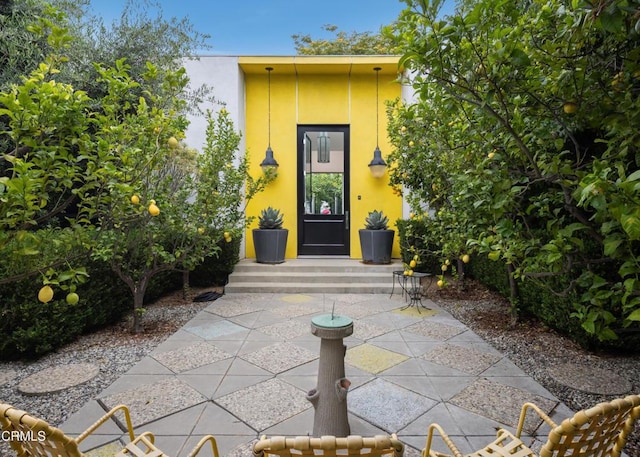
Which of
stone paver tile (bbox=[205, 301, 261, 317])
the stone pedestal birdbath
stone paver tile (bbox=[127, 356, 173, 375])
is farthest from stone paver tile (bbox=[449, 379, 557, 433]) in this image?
stone paver tile (bbox=[205, 301, 261, 317])

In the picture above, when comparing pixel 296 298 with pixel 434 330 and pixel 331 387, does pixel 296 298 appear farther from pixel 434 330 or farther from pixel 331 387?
pixel 331 387

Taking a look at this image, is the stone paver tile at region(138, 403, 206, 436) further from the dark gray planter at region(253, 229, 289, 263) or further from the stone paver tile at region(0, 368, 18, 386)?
the dark gray planter at region(253, 229, 289, 263)

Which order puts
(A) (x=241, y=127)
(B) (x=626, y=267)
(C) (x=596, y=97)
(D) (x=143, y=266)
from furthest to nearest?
1. (A) (x=241, y=127)
2. (D) (x=143, y=266)
3. (C) (x=596, y=97)
4. (B) (x=626, y=267)

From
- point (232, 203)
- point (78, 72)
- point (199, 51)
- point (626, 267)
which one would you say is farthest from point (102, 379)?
point (199, 51)

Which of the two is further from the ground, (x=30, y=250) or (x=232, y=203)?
(x=232, y=203)

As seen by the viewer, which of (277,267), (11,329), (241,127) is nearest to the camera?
(11,329)

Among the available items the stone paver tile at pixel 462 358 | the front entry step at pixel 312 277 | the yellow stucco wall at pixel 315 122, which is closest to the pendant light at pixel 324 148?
the yellow stucco wall at pixel 315 122

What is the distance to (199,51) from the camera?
651 cm

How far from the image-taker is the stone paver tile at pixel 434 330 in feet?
12.1

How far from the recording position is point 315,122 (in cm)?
746

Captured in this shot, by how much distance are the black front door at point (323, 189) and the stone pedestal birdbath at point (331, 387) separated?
5.43m

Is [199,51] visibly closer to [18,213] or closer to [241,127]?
[241,127]

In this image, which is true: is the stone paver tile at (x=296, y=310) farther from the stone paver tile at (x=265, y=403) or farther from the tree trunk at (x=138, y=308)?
the stone paver tile at (x=265, y=403)

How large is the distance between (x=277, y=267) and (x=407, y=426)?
448 centimetres
